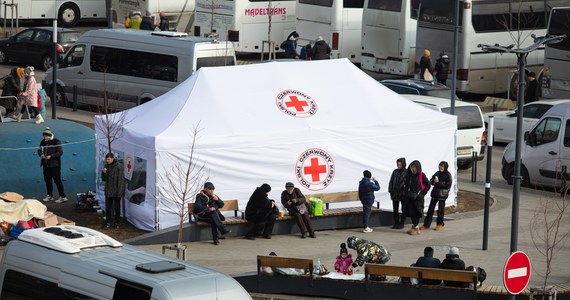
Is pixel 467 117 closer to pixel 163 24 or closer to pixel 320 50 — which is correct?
pixel 320 50

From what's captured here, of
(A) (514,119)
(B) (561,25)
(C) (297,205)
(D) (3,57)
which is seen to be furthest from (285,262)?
(D) (3,57)

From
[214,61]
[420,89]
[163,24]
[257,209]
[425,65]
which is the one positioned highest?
[163,24]

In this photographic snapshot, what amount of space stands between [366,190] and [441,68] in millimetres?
15103

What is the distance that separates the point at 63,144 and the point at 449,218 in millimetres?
8235

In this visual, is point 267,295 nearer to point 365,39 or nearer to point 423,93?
point 423,93

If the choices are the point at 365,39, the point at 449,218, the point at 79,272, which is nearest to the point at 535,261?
the point at 449,218

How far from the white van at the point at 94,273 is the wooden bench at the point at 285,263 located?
191 inches

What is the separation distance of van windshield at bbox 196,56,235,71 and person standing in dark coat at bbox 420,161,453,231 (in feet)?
35.6

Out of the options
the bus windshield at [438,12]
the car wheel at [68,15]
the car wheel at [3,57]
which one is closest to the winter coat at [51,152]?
the bus windshield at [438,12]

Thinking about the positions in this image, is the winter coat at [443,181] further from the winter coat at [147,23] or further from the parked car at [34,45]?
the parked car at [34,45]

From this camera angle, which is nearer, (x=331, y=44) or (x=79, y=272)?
(x=79, y=272)

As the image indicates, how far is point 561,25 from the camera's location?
1521 inches

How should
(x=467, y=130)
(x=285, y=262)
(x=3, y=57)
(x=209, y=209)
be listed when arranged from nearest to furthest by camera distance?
(x=285, y=262) < (x=209, y=209) < (x=467, y=130) < (x=3, y=57)

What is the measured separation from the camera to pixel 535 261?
23297 mm
